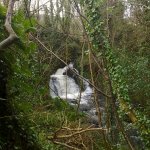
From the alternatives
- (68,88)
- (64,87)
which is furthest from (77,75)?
(64,87)

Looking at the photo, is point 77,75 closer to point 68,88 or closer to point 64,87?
point 68,88

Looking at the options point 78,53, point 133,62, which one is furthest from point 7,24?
point 78,53

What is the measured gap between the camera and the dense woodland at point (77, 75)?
278 centimetres

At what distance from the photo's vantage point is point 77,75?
13.4 feet

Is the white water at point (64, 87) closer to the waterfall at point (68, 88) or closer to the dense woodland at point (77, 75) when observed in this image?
the waterfall at point (68, 88)

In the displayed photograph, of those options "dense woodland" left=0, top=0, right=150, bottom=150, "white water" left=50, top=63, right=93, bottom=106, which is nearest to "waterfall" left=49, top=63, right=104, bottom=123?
"white water" left=50, top=63, right=93, bottom=106

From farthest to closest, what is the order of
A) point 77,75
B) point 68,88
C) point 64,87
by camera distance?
point 64,87 < point 68,88 < point 77,75

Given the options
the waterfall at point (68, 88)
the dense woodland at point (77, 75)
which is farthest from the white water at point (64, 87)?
the dense woodland at point (77, 75)

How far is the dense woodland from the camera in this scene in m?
2.78

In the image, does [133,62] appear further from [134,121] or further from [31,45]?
[31,45]

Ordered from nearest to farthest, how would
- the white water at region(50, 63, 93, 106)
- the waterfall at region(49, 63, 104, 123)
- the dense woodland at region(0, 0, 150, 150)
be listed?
the dense woodland at region(0, 0, 150, 150), the waterfall at region(49, 63, 104, 123), the white water at region(50, 63, 93, 106)

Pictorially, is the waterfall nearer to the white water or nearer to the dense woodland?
the white water

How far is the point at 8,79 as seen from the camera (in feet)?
9.39

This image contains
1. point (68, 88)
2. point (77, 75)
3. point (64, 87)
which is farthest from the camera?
point (64, 87)
